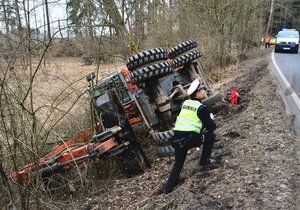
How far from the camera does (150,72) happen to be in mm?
6809

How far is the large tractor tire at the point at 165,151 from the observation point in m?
7.06

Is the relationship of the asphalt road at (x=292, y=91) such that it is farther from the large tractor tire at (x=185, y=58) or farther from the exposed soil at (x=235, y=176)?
the large tractor tire at (x=185, y=58)

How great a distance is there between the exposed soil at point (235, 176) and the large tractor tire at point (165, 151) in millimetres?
217

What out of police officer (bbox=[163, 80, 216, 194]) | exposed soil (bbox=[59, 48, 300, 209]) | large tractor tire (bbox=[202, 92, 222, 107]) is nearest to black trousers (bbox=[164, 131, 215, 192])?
police officer (bbox=[163, 80, 216, 194])

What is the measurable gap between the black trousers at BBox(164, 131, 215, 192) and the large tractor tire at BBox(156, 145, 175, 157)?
113 centimetres

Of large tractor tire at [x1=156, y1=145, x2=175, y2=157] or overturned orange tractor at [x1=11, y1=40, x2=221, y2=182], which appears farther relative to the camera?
large tractor tire at [x1=156, y1=145, x2=175, y2=157]

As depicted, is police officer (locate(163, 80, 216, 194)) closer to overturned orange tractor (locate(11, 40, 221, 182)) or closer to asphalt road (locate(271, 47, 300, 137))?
overturned orange tractor (locate(11, 40, 221, 182))

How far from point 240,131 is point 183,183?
1.80 m

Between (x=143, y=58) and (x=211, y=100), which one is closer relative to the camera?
(x=143, y=58)

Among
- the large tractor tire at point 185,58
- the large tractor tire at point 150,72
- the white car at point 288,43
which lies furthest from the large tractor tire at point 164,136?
the white car at point 288,43

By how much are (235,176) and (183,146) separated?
2.72 feet

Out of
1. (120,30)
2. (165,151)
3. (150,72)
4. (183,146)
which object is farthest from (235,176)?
(120,30)

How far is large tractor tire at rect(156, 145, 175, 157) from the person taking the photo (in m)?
7.06

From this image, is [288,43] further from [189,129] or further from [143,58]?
[189,129]
